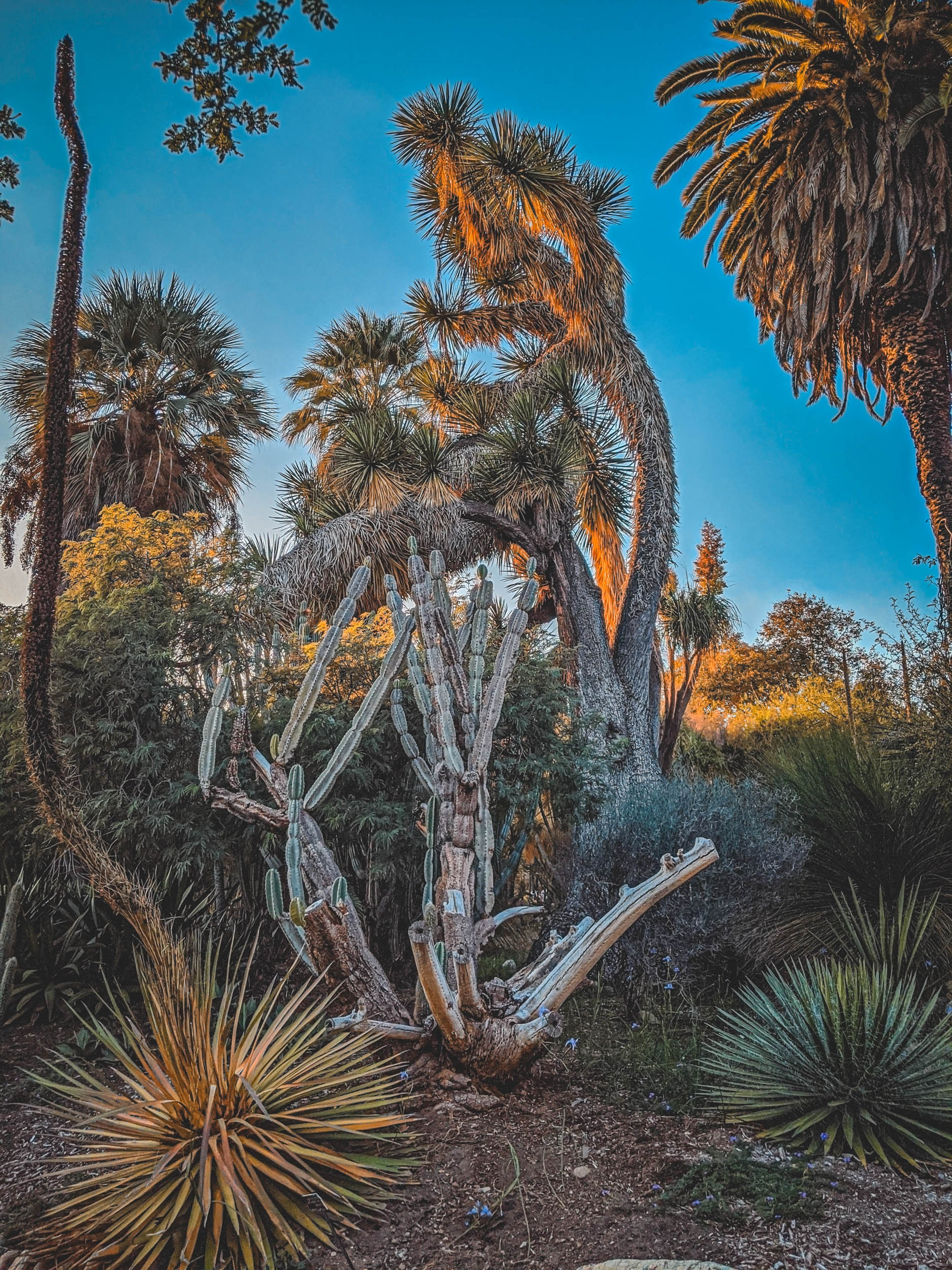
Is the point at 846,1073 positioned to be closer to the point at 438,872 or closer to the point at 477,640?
the point at 438,872

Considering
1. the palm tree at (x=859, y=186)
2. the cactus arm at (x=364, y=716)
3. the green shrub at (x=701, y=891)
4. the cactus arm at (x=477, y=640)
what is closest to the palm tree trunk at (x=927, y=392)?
the palm tree at (x=859, y=186)

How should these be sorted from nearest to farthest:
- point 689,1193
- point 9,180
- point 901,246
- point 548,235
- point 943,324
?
1. point 689,1193
2. point 9,180
3. point 901,246
4. point 943,324
5. point 548,235

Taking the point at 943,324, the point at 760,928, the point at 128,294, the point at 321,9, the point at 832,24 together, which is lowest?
the point at 760,928

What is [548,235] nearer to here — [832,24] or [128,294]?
[832,24]

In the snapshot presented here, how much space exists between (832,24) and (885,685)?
8085mm

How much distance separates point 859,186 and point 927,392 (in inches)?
106

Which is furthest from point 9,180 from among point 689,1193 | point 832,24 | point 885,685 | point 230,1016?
point 832,24

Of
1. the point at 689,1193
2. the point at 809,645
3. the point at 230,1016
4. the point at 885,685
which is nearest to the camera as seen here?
the point at 689,1193

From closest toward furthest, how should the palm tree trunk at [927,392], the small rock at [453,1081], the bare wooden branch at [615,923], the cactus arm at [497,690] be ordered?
the small rock at [453,1081] < the bare wooden branch at [615,923] < the cactus arm at [497,690] < the palm tree trunk at [927,392]

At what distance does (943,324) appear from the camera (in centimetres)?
985

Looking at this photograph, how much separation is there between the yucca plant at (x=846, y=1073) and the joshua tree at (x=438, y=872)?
3.07ft

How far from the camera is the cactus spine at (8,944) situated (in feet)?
15.1

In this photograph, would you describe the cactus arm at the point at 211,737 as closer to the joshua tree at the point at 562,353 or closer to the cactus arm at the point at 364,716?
the cactus arm at the point at 364,716

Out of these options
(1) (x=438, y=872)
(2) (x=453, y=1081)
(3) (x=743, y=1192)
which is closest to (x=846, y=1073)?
(3) (x=743, y=1192)
